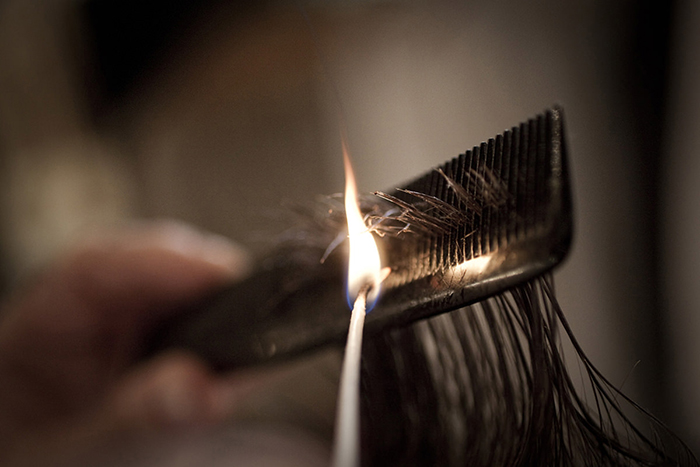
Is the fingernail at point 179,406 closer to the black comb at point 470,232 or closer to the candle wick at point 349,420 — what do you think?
the black comb at point 470,232

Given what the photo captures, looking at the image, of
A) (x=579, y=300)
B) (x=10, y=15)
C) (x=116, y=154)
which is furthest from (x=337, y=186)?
(x=10, y=15)

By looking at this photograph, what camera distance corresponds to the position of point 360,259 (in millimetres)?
243

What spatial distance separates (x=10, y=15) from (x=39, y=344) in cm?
121

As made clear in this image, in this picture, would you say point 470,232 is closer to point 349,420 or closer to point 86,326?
point 349,420

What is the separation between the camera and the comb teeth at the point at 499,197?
0.19 meters

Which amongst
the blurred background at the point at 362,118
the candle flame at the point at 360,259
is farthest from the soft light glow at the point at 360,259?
the blurred background at the point at 362,118

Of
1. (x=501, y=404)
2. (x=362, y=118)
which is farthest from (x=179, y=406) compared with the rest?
(x=362, y=118)

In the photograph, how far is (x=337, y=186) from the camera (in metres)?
1.10

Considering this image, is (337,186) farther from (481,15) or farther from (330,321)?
(330,321)

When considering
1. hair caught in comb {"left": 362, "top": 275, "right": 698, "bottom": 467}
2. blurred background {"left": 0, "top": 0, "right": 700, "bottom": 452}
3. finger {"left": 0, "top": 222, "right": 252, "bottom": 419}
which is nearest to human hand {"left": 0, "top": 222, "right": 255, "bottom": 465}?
finger {"left": 0, "top": 222, "right": 252, "bottom": 419}

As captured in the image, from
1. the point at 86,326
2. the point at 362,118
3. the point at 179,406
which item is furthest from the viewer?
the point at 362,118

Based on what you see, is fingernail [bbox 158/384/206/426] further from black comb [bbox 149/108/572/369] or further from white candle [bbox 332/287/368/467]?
white candle [bbox 332/287/368/467]

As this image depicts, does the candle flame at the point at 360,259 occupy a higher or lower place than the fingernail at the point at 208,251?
lower

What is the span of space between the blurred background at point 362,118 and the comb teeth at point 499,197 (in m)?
0.16
